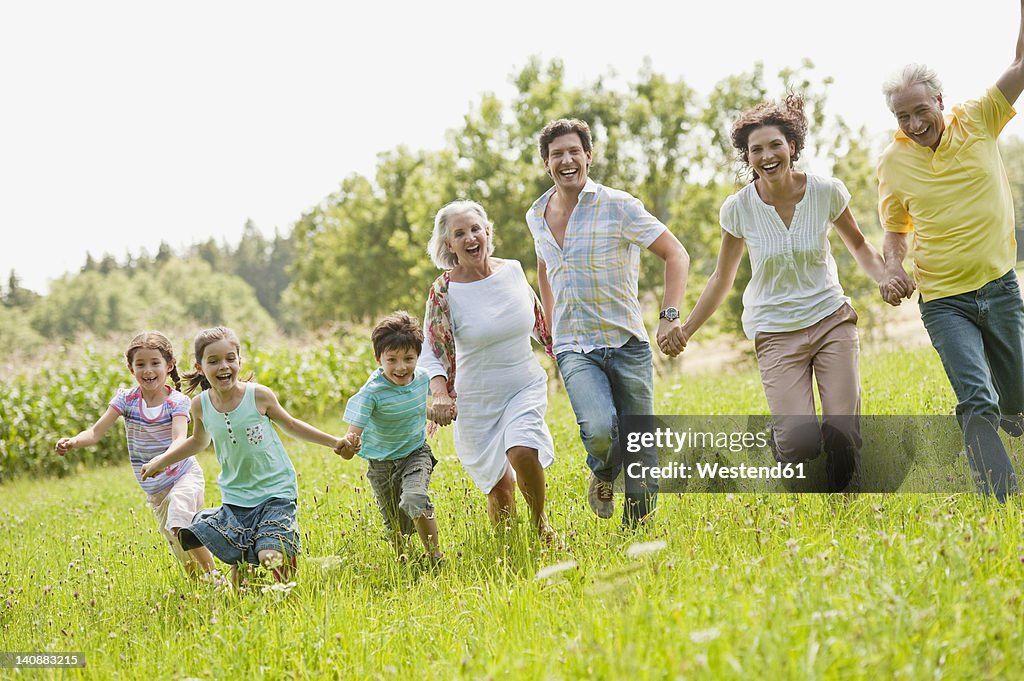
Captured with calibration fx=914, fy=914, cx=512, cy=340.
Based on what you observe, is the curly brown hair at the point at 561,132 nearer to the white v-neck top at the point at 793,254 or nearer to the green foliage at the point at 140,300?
the white v-neck top at the point at 793,254

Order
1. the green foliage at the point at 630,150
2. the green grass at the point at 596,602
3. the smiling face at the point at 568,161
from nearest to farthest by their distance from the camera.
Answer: the green grass at the point at 596,602 < the smiling face at the point at 568,161 < the green foliage at the point at 630,150

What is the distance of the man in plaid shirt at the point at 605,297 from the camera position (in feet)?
17.9

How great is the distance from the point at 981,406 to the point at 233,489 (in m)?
4.17

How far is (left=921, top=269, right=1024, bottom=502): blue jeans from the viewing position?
15.2ft

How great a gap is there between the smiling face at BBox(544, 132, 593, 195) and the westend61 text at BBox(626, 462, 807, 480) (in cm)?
174

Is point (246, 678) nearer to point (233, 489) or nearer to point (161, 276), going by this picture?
point (233, 489)

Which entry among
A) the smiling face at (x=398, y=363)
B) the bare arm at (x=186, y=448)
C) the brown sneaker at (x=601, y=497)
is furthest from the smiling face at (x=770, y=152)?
the bare arm at (x=186, y=448)

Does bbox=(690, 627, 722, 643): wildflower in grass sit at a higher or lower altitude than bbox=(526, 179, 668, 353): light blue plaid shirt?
lower

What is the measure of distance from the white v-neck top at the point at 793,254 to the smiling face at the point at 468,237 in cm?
143

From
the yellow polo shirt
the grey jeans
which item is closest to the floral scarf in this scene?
the grey jeans

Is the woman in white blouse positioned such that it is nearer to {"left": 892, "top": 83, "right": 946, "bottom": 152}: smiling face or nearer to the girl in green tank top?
{"left": 892, "top": 83, "right": 946, "bottom": 152}: smiling face

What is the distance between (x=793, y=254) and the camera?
16.9 ft

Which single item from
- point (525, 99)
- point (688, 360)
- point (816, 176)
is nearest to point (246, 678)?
point (816, 176)

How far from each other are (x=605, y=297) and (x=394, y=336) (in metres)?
1.29
